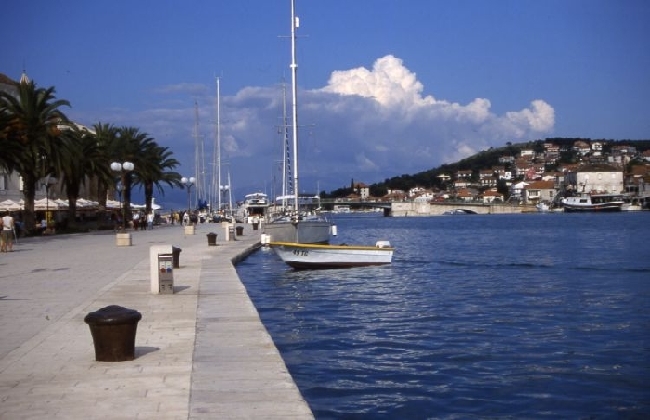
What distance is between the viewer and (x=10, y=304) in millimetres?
17188

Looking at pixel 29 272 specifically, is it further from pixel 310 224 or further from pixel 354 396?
pixel 310 224

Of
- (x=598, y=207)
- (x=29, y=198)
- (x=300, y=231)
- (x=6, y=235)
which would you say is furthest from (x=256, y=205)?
(x=598, y=207)

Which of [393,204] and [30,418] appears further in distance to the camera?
[393,204]

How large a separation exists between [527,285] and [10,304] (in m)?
16.3

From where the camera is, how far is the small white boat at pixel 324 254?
30.9 metres

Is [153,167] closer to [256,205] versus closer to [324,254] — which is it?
[256,205]

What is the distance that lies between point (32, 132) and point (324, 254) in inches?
1167

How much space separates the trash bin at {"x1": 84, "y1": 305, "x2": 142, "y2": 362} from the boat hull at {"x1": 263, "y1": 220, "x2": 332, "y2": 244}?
3173 cm

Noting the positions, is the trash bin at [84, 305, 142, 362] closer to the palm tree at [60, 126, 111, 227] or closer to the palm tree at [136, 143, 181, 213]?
the palm tree at [60, 126, 111, 227]

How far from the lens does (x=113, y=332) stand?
10.2m

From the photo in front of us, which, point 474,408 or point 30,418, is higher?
point 30,418

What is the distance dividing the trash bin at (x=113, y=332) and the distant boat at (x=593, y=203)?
Answer: 6972 inches

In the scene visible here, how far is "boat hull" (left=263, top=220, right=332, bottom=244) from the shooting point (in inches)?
1694

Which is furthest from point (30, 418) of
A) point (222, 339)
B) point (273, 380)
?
point (222, 339)
